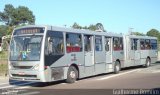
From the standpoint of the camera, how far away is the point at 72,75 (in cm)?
1911

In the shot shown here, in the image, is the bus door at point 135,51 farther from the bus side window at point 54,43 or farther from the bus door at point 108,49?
the bus side window at point 54,43

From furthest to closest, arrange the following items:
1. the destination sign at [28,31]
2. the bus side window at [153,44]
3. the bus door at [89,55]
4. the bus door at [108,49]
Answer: the bus side window at [153,44] < the bus door at [108,49] < the bus door at [89,55] < the destination sign at [28,31]

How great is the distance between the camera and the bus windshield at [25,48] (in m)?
17.1

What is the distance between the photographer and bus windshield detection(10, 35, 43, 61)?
56.0 feet

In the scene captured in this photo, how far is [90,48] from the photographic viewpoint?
2123cm

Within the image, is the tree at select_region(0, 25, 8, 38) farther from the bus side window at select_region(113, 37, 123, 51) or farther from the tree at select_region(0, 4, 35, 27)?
the bus side window at select_region(113, 37, 123, 51)

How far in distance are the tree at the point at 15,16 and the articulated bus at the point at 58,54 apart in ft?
359

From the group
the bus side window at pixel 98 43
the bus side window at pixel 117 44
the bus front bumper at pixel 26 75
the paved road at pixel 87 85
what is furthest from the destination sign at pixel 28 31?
the bus side window at pixel 117 44

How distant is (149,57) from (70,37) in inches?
541

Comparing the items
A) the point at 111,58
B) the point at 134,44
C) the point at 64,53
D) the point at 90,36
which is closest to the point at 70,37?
the point at 64,53

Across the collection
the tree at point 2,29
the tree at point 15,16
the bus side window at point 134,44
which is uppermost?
the tree at point 15,16

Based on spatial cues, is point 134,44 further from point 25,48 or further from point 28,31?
point 25,48

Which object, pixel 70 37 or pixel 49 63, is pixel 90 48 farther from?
pixel 49 63

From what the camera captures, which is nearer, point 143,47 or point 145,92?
point 145,92
